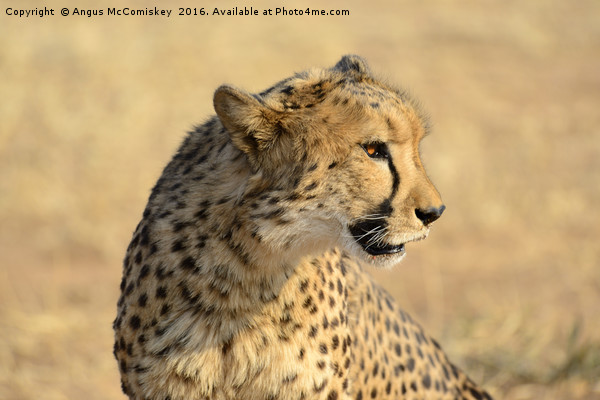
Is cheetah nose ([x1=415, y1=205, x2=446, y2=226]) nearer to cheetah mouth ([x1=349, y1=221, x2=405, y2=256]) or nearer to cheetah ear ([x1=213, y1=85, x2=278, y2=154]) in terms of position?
cheetah mouth ([x1=349, y1=221, x2=405, y2=256])

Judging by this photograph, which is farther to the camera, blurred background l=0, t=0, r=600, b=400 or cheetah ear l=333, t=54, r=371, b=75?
blurred background l=0, t=0, r=600, b=400

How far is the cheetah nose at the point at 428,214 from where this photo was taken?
1997mm

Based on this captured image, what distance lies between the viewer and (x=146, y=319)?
2160 millimetres

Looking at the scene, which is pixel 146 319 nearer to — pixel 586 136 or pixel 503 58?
pixel 586 136

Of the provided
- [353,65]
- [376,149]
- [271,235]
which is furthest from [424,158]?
[271,235]

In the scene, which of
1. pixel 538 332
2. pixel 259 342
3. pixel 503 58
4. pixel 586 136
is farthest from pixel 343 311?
pixel 503 58

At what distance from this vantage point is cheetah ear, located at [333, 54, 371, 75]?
7.66ft

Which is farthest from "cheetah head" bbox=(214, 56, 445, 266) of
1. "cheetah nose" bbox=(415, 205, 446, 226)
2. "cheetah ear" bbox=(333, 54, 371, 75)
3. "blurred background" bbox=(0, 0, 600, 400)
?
"blurred background" bbox=(0, 0, 600, 400)

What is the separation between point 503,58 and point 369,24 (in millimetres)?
1870

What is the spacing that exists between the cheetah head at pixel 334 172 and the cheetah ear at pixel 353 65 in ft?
0.74

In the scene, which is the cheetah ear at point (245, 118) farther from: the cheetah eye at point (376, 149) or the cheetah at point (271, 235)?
the cheetah eye at point (376, 149)

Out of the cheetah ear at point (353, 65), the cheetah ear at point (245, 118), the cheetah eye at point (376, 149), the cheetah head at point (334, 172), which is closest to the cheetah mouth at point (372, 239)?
the cheetah head at point (334, 172)

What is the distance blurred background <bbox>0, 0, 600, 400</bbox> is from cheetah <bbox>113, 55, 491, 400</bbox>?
1.83 meters

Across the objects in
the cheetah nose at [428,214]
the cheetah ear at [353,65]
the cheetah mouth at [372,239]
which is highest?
the cheetah ear at [353,65]
